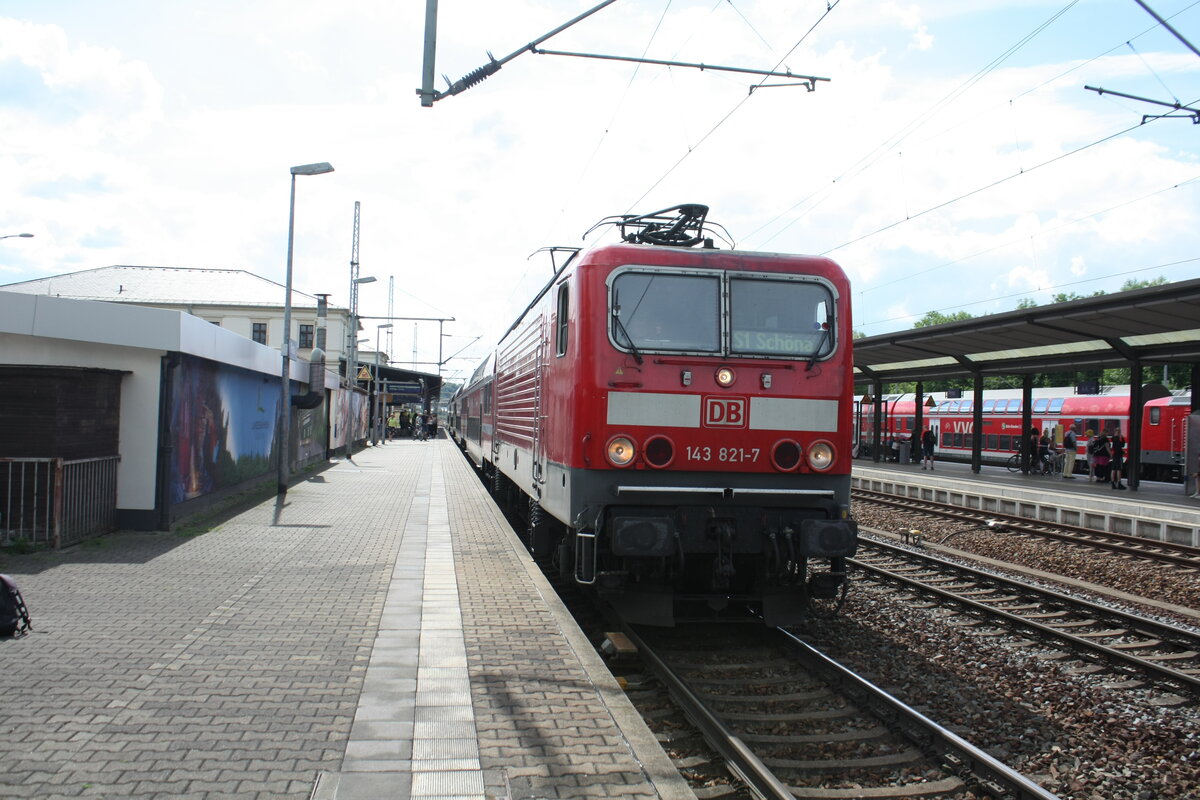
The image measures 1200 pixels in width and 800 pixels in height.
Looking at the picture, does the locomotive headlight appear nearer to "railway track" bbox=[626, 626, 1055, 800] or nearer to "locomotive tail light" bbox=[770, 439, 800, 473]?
"locomotive tail light" bbox=[770, 439, 800, 473]

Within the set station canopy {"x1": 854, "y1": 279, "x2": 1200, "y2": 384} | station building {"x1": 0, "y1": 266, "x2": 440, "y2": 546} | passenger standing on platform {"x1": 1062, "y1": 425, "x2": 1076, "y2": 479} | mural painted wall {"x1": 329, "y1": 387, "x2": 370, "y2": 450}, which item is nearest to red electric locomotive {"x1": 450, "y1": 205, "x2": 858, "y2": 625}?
station building {"x1": 0, "y1": 266, "x2": 440, "y2": 546}

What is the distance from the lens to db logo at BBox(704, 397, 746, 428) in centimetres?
711

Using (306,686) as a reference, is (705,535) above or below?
above

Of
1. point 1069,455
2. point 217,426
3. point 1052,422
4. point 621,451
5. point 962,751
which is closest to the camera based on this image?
point 962,751

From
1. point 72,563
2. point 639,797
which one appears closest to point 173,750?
point 639,797

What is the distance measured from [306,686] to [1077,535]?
12935 millimetres

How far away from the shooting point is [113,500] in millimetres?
11875

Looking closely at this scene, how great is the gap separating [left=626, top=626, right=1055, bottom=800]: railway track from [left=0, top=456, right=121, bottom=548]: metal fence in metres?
6.98

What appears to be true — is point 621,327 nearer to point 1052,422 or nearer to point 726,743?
point 726,743

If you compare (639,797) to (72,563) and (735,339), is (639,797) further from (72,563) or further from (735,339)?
(72,563)

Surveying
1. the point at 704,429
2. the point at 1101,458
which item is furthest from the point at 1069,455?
the point at 704,429

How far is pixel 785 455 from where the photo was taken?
722cm

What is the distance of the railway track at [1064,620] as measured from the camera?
7.20 meters

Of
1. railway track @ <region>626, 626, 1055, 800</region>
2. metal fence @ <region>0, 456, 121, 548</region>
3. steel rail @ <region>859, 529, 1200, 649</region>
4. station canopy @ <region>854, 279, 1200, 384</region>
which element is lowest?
railway track @ <region>626, 626, 1055, 800</region>
